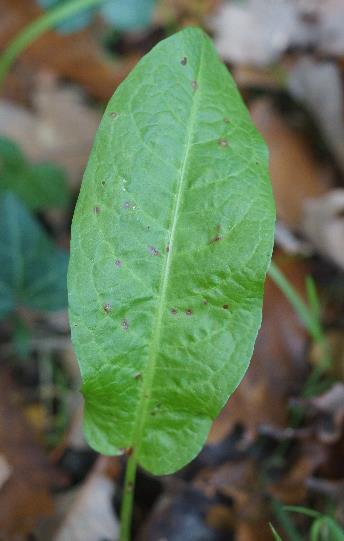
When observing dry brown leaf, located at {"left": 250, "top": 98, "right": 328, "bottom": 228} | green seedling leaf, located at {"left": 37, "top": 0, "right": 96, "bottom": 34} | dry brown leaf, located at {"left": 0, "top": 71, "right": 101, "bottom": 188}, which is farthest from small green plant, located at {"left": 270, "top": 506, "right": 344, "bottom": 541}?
green seedling leaf, located at {"left": 37, "top": 0, "right": 96, "bottom": 34}

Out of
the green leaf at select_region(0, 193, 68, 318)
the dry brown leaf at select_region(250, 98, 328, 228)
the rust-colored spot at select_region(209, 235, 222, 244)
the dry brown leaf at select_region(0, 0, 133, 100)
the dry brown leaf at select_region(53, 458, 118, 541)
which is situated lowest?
the dry brown leaf at select_region(53, 458, 118, 541)

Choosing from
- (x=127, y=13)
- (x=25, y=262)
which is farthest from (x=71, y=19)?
(x=25, y=262)

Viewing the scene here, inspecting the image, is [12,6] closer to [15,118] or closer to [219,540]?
[15,118]

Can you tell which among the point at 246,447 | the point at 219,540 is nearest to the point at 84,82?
the point at 246,447

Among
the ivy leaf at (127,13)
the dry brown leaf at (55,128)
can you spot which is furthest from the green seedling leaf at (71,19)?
the dry brown leaf at (55,128)

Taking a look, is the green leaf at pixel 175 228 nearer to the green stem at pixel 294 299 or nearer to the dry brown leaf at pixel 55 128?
the green stem at pixel 294 299

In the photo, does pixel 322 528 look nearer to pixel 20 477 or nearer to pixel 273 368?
pixel 273 368

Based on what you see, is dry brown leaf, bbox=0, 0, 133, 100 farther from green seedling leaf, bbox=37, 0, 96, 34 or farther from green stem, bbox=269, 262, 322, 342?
green stem, bbox=269, 262, 322, 342
